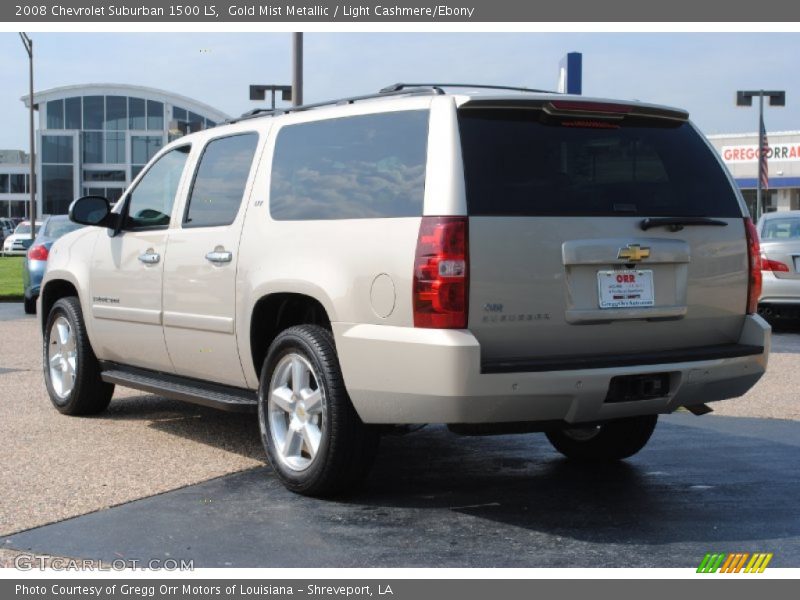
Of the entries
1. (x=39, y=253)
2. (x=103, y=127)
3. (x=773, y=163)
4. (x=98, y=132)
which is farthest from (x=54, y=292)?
(x=98, y=132)

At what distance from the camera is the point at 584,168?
528 centimetres

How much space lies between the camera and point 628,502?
5.56 metres

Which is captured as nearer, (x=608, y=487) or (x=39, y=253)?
(x=608, y=487)

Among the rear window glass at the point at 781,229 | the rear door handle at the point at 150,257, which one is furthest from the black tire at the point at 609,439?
the rear window glass at the point at 781,229

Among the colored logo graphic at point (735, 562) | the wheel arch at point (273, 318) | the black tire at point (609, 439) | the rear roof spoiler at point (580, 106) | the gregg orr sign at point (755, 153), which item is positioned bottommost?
the colored logo graphic at point (735, 562)

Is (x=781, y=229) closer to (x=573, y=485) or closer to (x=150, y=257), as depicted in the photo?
(x=573, y=485)

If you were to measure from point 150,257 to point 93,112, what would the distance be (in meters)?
55.3

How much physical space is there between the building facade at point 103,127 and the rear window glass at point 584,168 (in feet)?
179

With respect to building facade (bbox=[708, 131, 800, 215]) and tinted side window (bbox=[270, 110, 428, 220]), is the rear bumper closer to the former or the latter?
tinted side window (bbox=[270, 110, 428, 220])

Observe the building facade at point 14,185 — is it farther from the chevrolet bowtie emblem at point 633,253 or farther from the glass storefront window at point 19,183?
the chevrolet bowtie emblem at point 633,253

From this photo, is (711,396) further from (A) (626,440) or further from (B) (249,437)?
(B) (249,437)

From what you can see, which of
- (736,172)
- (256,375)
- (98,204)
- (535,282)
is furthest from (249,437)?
(736,172)

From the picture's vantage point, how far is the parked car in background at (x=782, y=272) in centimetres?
1420
